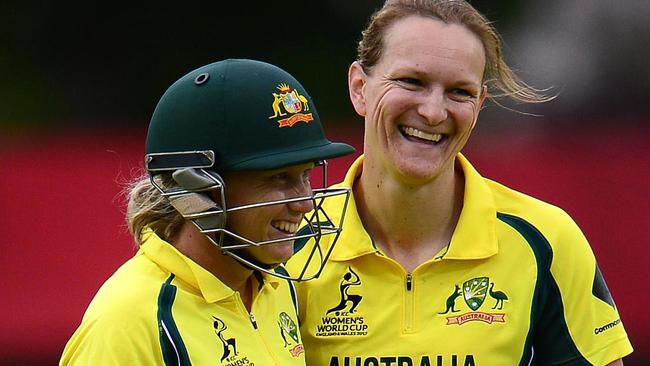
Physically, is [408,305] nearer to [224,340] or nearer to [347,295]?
[347,295]

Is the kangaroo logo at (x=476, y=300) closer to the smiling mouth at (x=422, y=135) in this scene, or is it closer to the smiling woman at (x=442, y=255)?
the smiling woman at (x=442, y=255)

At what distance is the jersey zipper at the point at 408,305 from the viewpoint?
2736 millimetres

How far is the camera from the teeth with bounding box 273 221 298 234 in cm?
241

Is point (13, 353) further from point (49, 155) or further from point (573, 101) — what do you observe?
point (573, 101)

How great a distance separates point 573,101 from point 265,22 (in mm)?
1353

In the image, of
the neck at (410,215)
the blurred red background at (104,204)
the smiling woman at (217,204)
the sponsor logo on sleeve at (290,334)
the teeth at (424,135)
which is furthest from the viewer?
the blurred red background at (104,204)

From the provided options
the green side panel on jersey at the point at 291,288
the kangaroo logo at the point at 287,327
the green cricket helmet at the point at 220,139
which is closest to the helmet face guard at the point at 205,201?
the green cricket helmet at the point at 220,139

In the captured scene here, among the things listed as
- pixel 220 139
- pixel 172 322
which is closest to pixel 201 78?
pixel 220 139

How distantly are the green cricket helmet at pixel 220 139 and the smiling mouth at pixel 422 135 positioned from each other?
0.36 meters

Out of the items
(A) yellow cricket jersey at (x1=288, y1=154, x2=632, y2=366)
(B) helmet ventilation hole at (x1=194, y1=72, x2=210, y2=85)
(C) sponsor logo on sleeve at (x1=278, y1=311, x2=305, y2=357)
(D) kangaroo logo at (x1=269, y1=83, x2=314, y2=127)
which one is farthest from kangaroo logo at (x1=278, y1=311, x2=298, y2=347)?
(B) helmet ventilation hole at (x1=194, y1=72, x2=210, y2=85)

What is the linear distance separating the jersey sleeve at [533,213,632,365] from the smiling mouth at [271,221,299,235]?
0.71 metres

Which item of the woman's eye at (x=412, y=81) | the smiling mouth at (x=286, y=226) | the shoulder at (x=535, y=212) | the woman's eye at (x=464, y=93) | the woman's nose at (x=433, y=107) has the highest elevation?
the woman's eye at (x=412, y=81)

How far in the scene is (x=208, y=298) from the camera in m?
2.35

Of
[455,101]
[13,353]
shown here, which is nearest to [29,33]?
[13,353]
